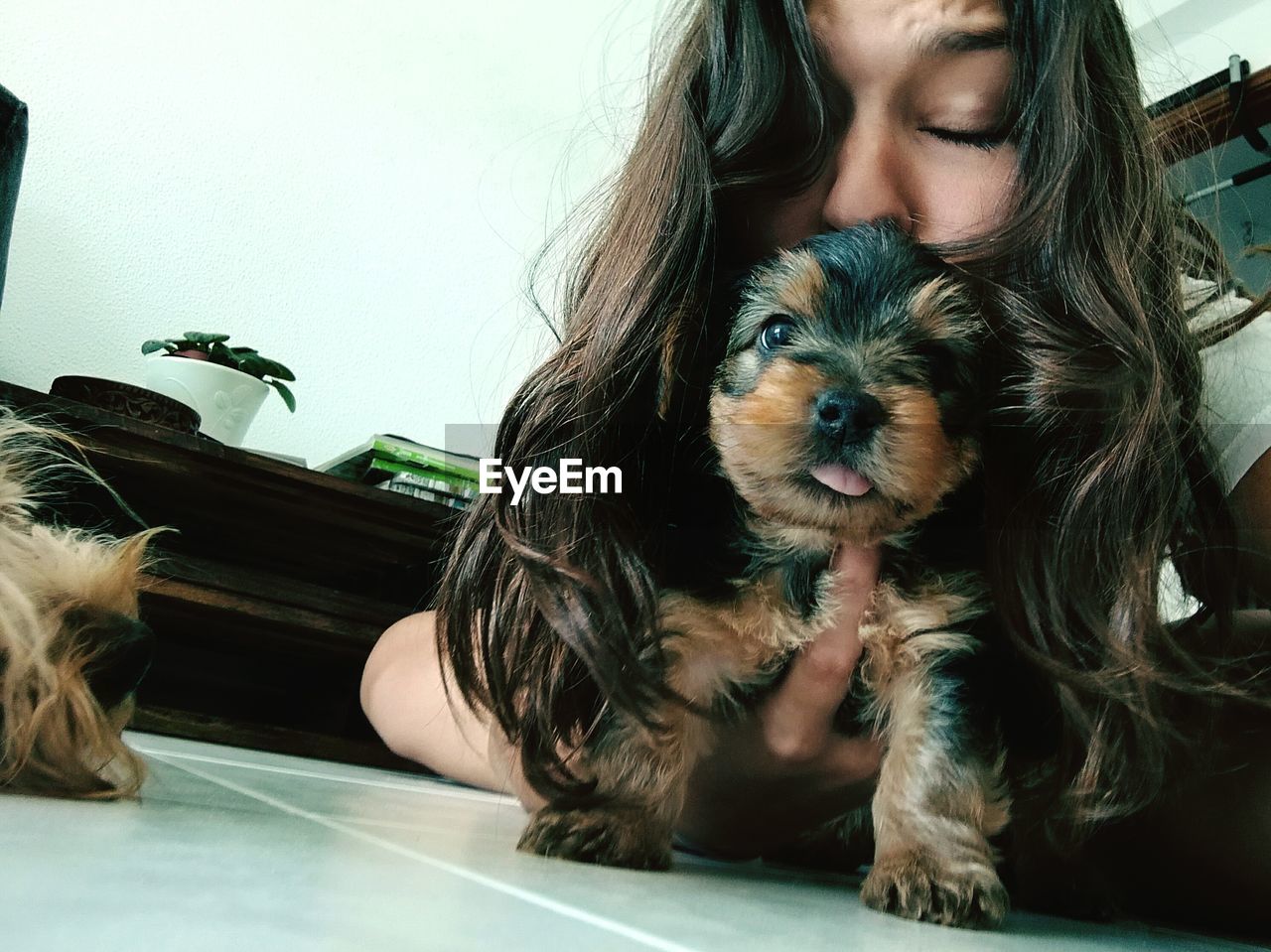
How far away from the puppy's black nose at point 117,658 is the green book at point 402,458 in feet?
2.00

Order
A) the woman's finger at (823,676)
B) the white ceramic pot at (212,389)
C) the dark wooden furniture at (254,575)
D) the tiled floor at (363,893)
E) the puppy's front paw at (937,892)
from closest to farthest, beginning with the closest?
the tiled floor at (363,893)
the puppy's front paw at (937,892)
the woman's finger at (823,676)
the dark wooden furniture at (254,575)
the white ceramic pot at (212,389)

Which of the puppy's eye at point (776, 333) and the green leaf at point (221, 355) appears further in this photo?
the green leaf at point (221, 355)

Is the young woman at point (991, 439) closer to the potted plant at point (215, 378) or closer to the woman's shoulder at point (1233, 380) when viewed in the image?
the woman's shoulder at point (1233, 380)

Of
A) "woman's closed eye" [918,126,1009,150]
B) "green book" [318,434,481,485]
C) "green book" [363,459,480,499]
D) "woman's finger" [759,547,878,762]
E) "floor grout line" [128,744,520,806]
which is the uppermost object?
"woman's closed eye" [918,126,1009,150]

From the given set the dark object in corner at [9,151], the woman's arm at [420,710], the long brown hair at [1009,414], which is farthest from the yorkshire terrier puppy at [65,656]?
the dark object in corner at [9,151]

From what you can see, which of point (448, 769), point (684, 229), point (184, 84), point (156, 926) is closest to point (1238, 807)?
point (684, 229)

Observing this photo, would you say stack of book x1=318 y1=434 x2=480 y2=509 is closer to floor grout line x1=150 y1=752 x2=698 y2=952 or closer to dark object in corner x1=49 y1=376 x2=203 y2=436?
dark object in corner x1=49 y1=376 x2=203 y2=436

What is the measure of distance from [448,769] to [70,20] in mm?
1291

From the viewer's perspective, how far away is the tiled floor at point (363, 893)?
30 cm

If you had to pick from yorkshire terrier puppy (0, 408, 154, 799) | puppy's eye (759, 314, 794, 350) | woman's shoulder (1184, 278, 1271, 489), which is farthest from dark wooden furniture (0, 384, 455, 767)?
woman's shoulder (1184, 278, 1271, 489)

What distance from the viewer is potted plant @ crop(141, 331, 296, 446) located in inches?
54.1

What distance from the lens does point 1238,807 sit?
634 millimetres

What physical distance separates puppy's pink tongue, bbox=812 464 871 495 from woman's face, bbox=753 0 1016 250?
0.58ft

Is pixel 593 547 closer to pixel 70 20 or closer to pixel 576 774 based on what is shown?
pixel 576 774
